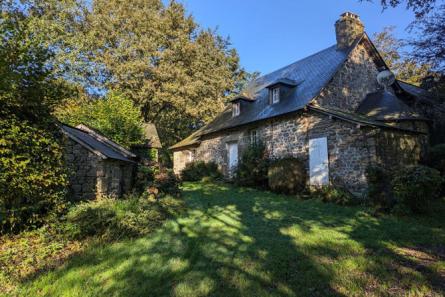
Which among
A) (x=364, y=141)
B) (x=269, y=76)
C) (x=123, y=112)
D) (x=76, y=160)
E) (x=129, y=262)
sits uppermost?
(x=269, y=76)

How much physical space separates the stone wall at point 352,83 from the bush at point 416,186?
20.1ft

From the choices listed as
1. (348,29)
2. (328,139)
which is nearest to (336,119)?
(328,139)

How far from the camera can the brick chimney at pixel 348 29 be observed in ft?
50.4

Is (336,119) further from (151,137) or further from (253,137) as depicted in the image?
(151,137)

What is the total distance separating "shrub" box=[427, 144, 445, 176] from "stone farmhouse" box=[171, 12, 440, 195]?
454mm

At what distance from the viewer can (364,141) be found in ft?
34.9

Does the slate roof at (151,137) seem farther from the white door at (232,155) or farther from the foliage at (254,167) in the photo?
the foliage at (254,167)

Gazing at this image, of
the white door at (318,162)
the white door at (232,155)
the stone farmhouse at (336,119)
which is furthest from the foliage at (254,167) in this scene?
the white door at (318,162)

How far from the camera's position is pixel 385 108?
13.3 m

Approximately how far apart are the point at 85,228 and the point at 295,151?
32.7 ft

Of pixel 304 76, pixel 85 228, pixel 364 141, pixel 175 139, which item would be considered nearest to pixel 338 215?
pixel 364 141

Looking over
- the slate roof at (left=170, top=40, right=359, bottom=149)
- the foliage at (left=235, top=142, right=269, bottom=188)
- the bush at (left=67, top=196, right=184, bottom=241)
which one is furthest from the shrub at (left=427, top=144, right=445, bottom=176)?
the bush at (left=67, top=196, right=184, bottom=241)

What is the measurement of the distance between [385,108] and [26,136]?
550 inches

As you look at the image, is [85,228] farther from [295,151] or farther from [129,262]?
[295,151]
